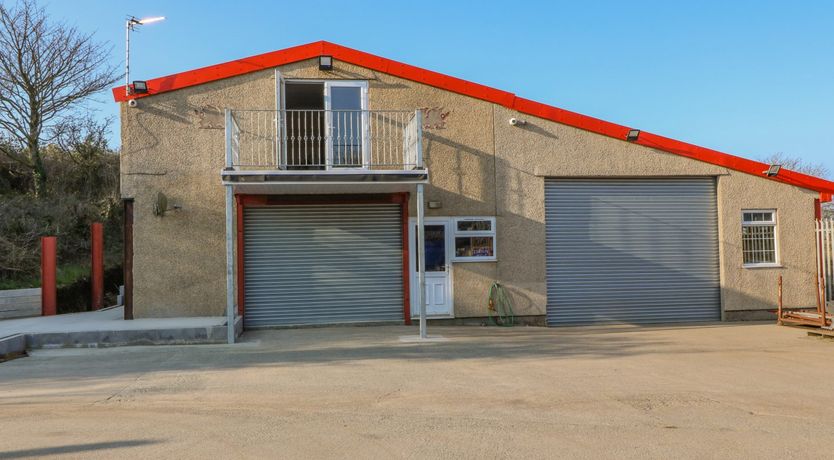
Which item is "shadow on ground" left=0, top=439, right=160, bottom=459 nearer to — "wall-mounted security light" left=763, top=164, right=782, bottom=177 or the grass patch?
the grass patch

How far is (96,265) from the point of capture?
46.6ft

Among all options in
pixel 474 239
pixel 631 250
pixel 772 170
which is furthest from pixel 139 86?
pixel 772 170

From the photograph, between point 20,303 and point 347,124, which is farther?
point 20,303

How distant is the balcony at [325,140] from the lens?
11500 millimetres

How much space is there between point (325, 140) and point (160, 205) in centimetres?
318

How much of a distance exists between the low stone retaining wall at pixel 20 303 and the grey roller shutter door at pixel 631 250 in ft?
34.2

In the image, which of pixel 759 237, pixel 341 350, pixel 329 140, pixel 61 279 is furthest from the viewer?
pixel 61 279

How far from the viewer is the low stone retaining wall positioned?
40.7 feet

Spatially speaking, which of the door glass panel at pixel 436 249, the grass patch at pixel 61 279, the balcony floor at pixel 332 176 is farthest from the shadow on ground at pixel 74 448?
the grass patch at pixel 61 279

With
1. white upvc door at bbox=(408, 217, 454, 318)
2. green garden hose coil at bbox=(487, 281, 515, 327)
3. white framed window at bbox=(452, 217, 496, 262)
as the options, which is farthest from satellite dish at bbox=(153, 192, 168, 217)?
green garden hose coil at bbox=(487, 281, 515, 327)

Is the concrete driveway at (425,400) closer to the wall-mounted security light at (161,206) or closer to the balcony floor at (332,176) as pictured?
the balcony floor at (332,176)

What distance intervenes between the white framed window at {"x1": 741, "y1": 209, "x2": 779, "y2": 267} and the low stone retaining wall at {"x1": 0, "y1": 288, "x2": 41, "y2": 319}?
1469 centimetres

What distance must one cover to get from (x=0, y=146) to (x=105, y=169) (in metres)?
2.98

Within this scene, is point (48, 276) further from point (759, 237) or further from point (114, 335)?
point (759, 237)
